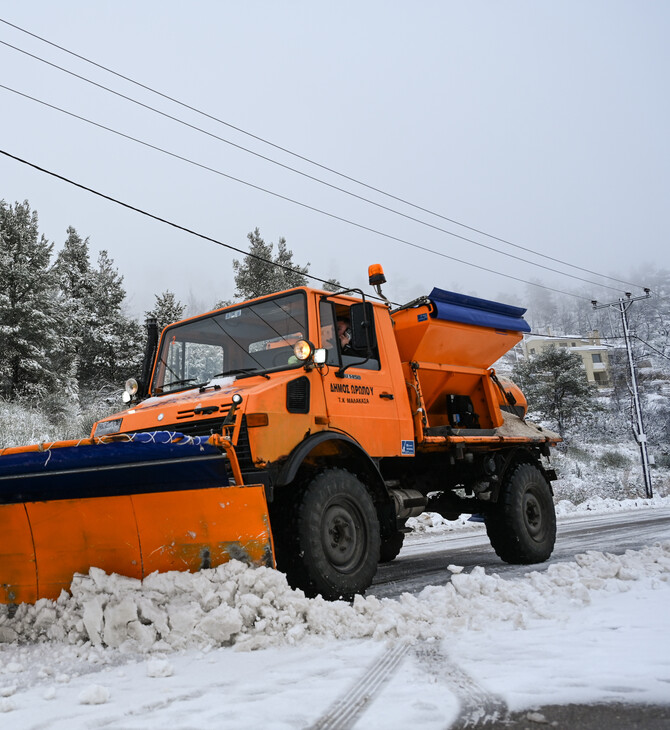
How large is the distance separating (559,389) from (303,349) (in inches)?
1399

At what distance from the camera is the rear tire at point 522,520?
22.1ft

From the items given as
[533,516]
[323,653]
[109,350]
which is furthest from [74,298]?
[323,653]

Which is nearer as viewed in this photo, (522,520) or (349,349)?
(349,349)

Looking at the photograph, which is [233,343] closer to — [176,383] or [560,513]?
[176,383]

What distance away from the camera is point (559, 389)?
37688mm

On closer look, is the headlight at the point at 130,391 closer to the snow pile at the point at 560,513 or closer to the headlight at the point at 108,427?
the headlight at the point at 108,427

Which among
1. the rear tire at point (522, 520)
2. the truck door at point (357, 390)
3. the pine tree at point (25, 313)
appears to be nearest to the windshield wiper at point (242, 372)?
the truck door at point (357, 390)

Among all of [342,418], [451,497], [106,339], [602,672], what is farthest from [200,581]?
[106,339]

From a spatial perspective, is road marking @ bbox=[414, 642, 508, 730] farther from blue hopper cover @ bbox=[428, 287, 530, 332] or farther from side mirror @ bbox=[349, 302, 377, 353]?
blue hopper cover @ bbox=[428, 287, 530, 332]

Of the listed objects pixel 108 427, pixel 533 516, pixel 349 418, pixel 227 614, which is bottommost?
pixel 533 516

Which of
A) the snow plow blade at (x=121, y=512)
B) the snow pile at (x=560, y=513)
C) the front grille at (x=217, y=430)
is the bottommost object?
the snow pile at (x=560, y=513)

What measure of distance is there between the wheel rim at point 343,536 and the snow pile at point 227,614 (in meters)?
0.49

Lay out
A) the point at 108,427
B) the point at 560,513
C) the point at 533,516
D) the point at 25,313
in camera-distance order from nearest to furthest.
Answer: the point at 108,427
the point at 533,516
the point at 560,513
the point at 25,313

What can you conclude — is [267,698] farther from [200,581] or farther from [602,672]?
[602,672]
